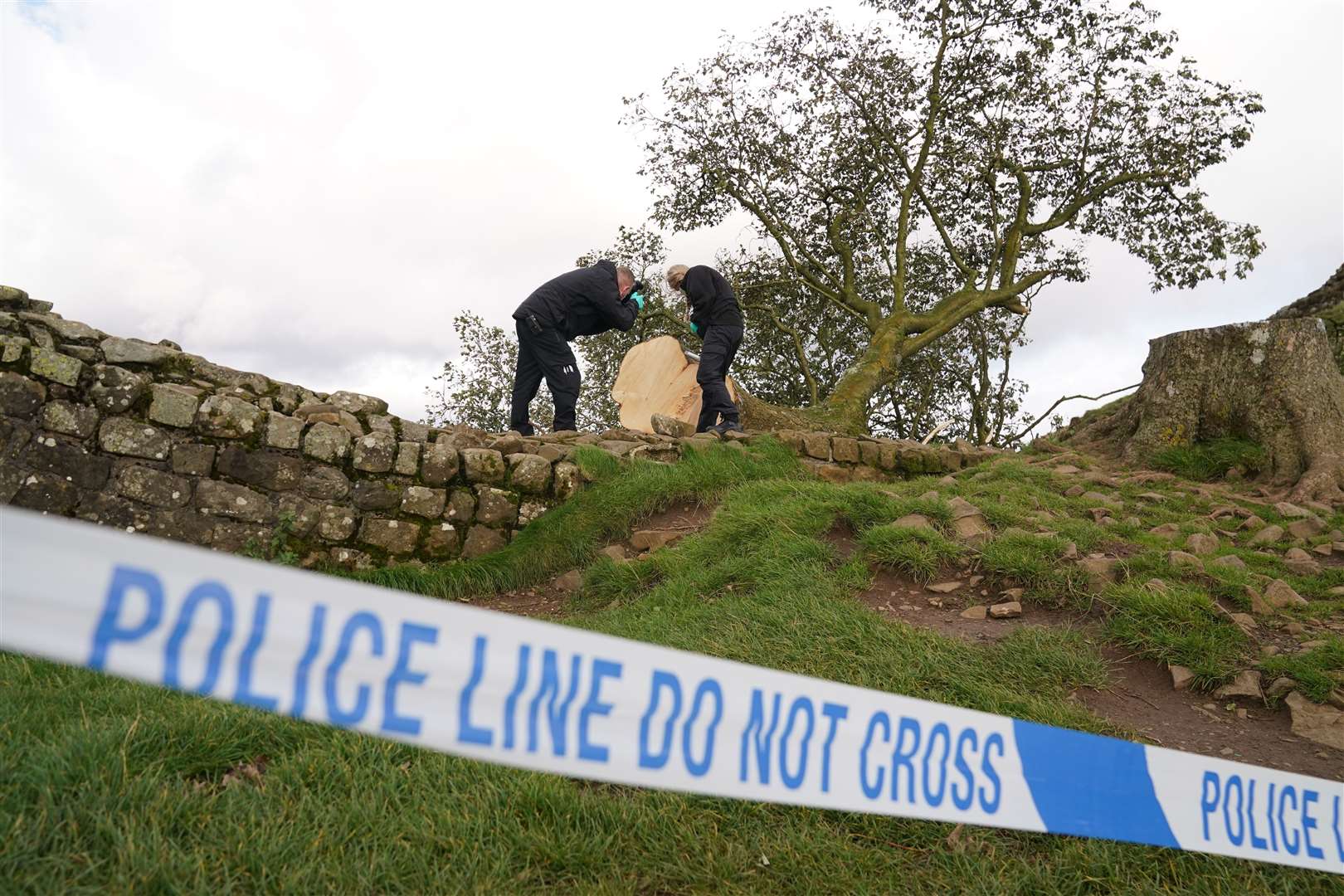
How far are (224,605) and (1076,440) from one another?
8.55m

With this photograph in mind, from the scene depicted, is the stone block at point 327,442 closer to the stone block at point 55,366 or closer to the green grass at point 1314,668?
the stone block at point 55,366

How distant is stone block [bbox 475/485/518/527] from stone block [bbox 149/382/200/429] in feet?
6.42

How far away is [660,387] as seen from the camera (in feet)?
30.9

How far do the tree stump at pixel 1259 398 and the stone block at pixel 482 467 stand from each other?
5.57 m

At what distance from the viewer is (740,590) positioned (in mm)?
4711

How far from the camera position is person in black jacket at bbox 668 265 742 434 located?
8367mm

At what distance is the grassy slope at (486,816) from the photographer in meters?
2.17

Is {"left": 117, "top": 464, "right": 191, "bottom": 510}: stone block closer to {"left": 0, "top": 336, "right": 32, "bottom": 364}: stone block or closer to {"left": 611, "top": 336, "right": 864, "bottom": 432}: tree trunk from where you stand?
{"left": 0, "top": 336, "right": 32, "bottom": 364}: stone block

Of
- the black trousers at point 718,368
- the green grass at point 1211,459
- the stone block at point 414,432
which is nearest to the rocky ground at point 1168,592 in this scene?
the green grass at point 1211,459

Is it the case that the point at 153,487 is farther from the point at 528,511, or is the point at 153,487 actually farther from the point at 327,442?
the point at 528,511

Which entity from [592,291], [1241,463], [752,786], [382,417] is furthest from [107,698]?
[1241,463]

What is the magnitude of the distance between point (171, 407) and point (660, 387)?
515cm

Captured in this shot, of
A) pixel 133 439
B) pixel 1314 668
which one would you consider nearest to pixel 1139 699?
pixel 1314 668

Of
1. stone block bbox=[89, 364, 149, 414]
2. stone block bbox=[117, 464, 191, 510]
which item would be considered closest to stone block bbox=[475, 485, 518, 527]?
stone block bbox=[117, 464, 191, 510]
